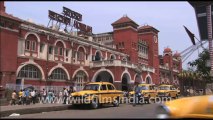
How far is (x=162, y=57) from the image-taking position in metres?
78.9

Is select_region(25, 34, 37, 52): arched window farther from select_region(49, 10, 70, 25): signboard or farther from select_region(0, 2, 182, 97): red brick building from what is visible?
select_region(49, 10, 70, 25): signboard

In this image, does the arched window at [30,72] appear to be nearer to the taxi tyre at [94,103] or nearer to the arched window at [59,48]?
the arched window at [59,48]

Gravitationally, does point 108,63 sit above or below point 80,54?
below

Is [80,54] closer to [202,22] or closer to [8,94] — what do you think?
[8,94]

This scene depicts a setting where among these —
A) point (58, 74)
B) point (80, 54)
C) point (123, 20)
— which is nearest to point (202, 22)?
point (58, 74)

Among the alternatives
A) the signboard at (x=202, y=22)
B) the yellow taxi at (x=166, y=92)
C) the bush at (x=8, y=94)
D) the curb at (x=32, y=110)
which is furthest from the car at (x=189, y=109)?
the yellow taxi at (x=166, y=92)

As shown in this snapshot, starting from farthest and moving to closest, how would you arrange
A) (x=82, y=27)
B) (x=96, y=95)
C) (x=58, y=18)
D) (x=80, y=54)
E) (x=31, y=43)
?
(x=82, y=27) < (x=80, y=54) < (x=58, y=18) < (x=31, y=43) < (x=96, y=95)

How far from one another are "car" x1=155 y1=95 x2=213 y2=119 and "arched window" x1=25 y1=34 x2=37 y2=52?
28939 mm

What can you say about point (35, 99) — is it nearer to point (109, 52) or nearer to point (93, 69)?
point (93, 69)

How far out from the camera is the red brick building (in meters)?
31.2

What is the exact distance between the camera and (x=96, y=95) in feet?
70.3

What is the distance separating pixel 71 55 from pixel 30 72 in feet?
27.2

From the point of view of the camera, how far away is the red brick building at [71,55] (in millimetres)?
31188

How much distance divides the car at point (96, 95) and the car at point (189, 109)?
13.7 metres
